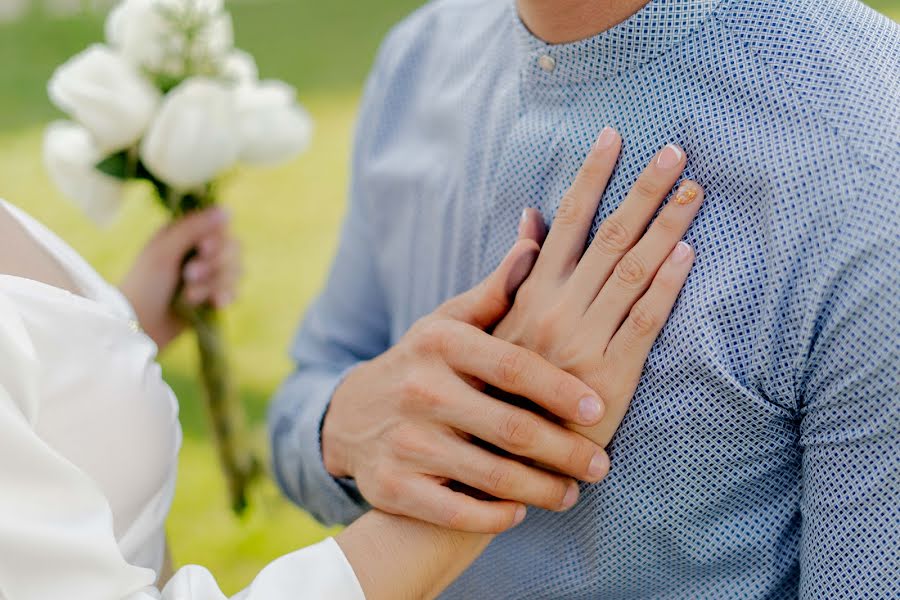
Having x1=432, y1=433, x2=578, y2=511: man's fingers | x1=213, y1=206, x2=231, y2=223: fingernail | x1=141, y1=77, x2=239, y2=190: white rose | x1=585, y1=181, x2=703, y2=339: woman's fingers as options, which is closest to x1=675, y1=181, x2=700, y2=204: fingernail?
x1=585, y1=181, x2=703, y2=339: woman's fingers

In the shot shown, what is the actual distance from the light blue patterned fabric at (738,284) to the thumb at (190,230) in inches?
24.3

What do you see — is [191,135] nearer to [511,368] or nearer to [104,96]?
[104,96]

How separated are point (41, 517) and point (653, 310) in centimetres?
60

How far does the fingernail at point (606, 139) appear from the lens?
100 centimetres

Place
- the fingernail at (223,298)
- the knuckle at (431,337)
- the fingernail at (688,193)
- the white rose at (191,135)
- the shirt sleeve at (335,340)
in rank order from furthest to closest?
the fingernail at (223,298)
the white rose at (191,135)
the shirt sleeve at (335,340)
the knuckle at (431,337)
the fingernail at (688,193)

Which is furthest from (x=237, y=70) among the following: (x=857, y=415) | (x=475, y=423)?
(x=857, y=415)

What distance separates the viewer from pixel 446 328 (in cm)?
104

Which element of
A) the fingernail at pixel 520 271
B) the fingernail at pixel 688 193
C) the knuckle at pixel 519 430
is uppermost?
the fingernail at pixel 688 193

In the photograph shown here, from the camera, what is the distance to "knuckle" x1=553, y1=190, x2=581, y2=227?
1013 mm

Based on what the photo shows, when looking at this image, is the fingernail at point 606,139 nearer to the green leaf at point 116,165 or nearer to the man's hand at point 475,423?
the man's hand at point 475,423

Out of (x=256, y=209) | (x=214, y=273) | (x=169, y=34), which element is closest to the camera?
(x=169, y=34)

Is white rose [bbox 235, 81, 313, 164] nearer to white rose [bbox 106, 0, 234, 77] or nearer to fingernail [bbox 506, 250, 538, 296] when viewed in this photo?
white rose [bbox 106, 0, 234, 77]

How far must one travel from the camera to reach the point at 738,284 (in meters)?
0.92

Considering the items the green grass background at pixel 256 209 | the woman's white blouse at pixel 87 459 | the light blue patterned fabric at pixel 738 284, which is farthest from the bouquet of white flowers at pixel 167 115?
the light blue patterned fabric at pixel 738 284
